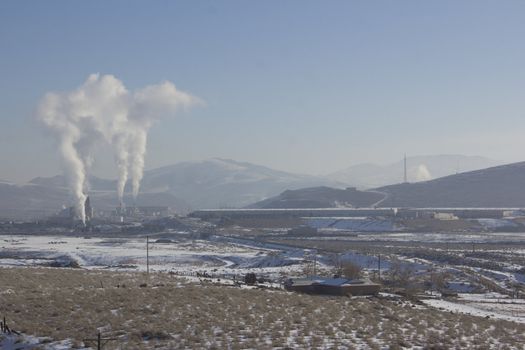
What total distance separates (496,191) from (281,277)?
5811 inches

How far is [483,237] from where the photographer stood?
96062 mm

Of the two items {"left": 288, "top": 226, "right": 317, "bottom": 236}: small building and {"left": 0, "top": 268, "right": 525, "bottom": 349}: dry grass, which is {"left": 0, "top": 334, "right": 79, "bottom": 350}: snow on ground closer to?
{"left": 0, "top": 268, "right": 525, "bottom": 349}: dry grass

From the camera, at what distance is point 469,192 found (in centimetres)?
18475

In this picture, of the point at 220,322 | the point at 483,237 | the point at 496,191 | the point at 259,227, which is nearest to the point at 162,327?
the point at 220,322

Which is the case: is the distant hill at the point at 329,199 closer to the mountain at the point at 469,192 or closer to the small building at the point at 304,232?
the mountain at the point at 469,192

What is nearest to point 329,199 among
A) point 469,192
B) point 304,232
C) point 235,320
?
point 469,192

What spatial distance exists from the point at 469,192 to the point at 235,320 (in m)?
171

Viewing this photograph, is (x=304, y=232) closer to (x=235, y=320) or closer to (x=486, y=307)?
(x=486, y=307)

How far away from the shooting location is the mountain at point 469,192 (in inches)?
6934

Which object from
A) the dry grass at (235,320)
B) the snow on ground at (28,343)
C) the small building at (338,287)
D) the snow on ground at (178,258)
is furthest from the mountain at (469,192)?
the snow on ground at (28,343)

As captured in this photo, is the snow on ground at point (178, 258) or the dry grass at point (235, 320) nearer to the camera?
the dry grass at point (235, 320)

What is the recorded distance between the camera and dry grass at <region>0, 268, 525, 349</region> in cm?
1928

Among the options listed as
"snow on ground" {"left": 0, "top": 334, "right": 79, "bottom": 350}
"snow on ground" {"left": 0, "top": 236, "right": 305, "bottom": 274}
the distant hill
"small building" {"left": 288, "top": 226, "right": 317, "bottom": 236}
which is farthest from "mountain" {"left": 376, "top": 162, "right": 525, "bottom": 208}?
"snow on ground" {"left": 0, "top": 334, "right": 79, "bottom": 350}

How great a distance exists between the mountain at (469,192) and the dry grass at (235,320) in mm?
152586
